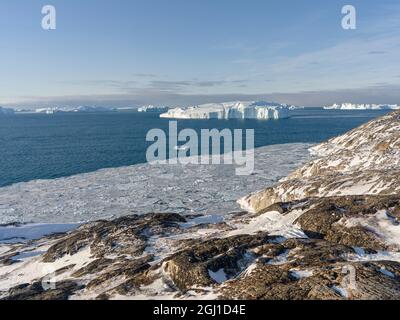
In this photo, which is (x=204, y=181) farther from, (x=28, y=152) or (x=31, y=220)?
(x=28, y=152)

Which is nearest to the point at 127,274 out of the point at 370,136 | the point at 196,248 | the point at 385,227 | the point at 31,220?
the point at 196,248

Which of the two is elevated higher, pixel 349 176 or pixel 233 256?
pixel 349 176

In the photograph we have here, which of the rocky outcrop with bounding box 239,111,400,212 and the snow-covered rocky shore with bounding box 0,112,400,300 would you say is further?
the rocky outcrop with bounding box 239,111,400,212

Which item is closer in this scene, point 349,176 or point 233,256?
point 233,256

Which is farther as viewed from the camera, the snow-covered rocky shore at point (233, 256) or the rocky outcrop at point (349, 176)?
the rocky outcrop at point (349, 176)

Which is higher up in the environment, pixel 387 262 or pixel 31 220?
pixel 387 262
